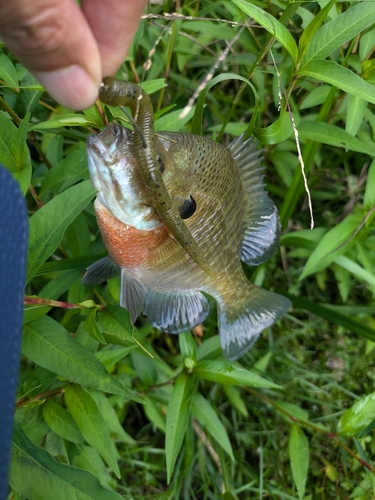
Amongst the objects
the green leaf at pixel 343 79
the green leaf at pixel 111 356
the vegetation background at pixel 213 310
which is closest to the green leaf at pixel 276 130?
the vegetation background at pixel 213 310

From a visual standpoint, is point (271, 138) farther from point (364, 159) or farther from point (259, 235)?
point (364, 159)

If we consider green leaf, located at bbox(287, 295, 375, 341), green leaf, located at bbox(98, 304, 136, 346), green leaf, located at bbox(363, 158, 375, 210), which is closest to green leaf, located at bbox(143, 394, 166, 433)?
green leaf, located at bbox(98, 304, 136, 346)

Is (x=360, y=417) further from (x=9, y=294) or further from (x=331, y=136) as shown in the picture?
(x=9, y=294)

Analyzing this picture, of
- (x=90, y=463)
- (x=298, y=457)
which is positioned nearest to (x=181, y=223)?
(x=90, y=463)

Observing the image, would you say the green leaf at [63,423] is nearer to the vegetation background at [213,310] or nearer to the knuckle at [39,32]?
the vegetation background at [213,310]

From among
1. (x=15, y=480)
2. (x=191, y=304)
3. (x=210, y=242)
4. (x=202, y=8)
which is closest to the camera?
(x=15, y=480)

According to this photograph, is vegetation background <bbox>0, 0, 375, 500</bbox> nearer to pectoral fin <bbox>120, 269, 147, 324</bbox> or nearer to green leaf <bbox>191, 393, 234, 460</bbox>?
green leaf <bbox>191, 393, 234, 460</bbox>

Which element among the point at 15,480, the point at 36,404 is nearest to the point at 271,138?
the point at 36,404
